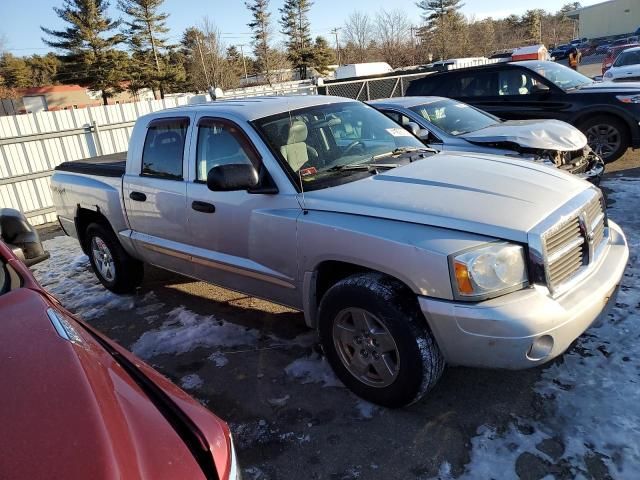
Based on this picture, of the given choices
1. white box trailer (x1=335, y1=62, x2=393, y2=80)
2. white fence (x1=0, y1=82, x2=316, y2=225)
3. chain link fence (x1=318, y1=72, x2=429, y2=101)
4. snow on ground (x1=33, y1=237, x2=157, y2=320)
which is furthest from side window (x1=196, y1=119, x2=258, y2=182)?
white box trailer (x1=335, y1=62, x2=393, y2=80)

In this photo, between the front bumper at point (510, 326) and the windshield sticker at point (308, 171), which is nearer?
the front bumper at point (510, 326)

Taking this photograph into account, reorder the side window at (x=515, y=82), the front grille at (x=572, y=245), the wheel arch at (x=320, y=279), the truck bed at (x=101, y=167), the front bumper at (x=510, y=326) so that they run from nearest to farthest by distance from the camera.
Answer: the front bumper at (x=510, y=326), the front grille at (x=572, y=245), the wheel arch at (x=320, y=279), the truck bed at (x=101, y=167), the side window at (x=515, y=82)

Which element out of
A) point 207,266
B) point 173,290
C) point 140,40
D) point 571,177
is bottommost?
point 173,290

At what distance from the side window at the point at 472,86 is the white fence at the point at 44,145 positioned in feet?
9.87

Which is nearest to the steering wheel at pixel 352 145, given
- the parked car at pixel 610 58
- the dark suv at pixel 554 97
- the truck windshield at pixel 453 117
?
the truck windshield at pixel 453 117

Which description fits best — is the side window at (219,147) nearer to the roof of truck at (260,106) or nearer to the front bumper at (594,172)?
the roof of truck at (260,106)

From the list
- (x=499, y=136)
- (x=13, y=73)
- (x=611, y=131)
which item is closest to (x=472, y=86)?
→ (x=611, y=131)

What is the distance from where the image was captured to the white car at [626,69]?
1397 cm

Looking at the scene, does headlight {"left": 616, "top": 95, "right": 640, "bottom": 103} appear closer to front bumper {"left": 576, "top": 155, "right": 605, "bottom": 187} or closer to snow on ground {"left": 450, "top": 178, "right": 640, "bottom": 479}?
front bumper {"left": 576, "top": 155, "right": 605, "bottom": 187}

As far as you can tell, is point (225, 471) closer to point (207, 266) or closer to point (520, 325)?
point (520, 325)

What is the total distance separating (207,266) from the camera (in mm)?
4047

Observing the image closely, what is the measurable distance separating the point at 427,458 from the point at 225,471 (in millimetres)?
1427

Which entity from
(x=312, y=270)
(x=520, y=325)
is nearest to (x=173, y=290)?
(x=312, y=270)

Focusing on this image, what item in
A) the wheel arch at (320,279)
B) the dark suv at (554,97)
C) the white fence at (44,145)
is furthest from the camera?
the white fence at (44,145)
